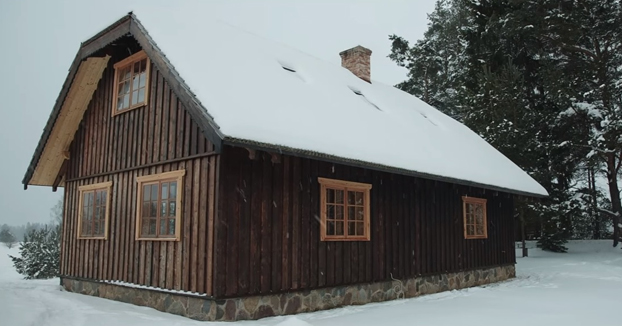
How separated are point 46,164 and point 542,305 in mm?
12113

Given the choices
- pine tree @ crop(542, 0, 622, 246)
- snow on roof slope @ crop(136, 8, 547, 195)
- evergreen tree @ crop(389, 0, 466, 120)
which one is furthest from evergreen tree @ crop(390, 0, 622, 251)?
snow on roof slope @ crop(136, 8, 547, 195)

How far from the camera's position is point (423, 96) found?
33.9 metres

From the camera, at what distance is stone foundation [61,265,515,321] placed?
8.43m

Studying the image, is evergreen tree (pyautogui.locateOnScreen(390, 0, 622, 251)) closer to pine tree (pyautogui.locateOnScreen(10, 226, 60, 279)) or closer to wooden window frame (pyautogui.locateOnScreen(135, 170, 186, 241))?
wooden window frame (pyautogui.locateOnScreen(135, 170, 186, 241))

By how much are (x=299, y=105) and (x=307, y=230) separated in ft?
8.46

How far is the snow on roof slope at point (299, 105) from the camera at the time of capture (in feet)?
29.3

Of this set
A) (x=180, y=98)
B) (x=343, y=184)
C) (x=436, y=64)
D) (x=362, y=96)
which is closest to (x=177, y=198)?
(x=180, y=98)

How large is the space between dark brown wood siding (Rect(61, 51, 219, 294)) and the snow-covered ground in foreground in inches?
26.7

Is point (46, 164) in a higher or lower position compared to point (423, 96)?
lower

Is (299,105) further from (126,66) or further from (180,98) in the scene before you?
(126,66)

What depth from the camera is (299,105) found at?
10.7 m

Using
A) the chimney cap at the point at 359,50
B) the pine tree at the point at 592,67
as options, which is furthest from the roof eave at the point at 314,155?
the pine tree at the point at 592,67

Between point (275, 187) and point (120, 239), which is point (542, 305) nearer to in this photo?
point (275, 187)

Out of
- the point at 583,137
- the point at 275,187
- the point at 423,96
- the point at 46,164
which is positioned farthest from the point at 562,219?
the point at 46,164
